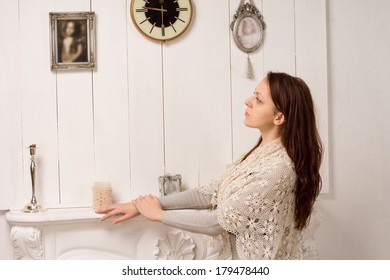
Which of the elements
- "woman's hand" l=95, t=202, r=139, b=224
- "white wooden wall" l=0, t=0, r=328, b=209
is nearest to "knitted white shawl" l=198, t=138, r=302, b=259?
"woman's hand" l=95, t=202, r=139, b=224

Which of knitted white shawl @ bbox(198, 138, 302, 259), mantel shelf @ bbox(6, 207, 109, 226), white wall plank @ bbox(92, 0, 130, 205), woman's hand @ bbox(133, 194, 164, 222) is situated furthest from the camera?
white wall plank @ bbox(92, 0, 130, 205)

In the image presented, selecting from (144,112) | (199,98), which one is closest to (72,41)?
(144,112)

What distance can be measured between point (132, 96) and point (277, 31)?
1.98ft

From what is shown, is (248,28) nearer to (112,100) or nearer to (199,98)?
(199,98)

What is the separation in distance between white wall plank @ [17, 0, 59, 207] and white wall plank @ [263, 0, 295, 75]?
2.63 ft

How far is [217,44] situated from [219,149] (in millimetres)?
398

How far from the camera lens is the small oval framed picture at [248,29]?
1.58m

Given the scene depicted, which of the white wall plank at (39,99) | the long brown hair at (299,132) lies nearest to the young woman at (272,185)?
the long brown hair at (299,132)

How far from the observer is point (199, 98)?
1.59 metres

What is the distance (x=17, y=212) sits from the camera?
4.88 ft

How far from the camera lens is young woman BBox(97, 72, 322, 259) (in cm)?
112

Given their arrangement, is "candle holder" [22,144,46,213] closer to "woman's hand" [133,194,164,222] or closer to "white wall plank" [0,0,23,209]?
"white wall plank" [0,0,23,209]
